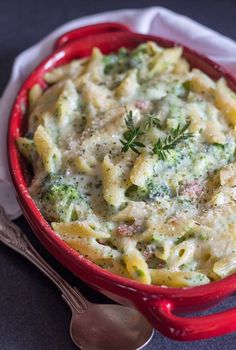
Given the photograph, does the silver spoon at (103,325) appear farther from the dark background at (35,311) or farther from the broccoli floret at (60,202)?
the broccoli floret at (60,202)

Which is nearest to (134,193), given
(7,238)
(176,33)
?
(7,238)

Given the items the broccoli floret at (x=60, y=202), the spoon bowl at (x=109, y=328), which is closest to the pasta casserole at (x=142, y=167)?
the broccoli floret at (x=60, y=202)

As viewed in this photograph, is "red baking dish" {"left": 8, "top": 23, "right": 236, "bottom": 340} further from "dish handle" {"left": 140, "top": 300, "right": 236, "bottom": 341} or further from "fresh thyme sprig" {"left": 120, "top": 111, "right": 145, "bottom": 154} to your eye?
"fresh thyme sprig" {"left": 120, "top": 111, "right": 145, "bottom": 154}

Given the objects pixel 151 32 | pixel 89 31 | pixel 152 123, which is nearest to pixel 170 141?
pixel 152 123

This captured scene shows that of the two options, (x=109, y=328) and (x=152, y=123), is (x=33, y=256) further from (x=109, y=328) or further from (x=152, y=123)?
(x=152, y=123)

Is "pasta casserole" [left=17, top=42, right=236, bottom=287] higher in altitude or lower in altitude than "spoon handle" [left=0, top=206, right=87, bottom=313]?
higher

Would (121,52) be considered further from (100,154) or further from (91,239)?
(91,239)

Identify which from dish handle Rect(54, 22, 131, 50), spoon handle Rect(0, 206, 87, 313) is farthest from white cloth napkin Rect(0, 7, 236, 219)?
spoon handle Rect(0, 206, 87, 313)
